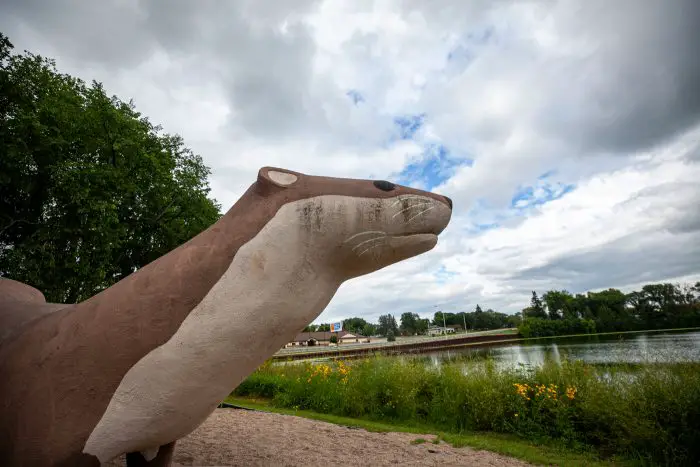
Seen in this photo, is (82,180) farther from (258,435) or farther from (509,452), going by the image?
(509,452)

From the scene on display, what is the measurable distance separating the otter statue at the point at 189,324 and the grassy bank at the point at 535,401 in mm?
5328

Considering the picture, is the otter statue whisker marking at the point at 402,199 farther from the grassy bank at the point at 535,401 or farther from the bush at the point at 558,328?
the bush at the point at 558,328

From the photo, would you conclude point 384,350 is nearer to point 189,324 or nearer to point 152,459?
point 152,459

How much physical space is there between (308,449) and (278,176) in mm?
4605

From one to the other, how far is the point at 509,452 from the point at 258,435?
3.80 m

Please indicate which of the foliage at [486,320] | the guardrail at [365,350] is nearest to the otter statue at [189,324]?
the guardrail at [365,350]

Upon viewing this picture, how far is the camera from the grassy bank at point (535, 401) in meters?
5.38

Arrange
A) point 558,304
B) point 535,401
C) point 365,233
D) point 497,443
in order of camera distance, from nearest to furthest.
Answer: point 365,233 < point 497,443 < point 535,401 < point 558,304

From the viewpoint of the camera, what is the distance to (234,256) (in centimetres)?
227

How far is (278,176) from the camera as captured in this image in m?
2.50

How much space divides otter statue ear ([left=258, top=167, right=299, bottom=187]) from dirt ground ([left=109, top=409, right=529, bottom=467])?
394 centimetres

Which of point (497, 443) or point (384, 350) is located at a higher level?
point (384, 350)

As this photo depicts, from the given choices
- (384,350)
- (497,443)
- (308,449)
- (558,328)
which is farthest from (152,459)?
(558,328)

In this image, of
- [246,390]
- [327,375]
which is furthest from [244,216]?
[246,390]
